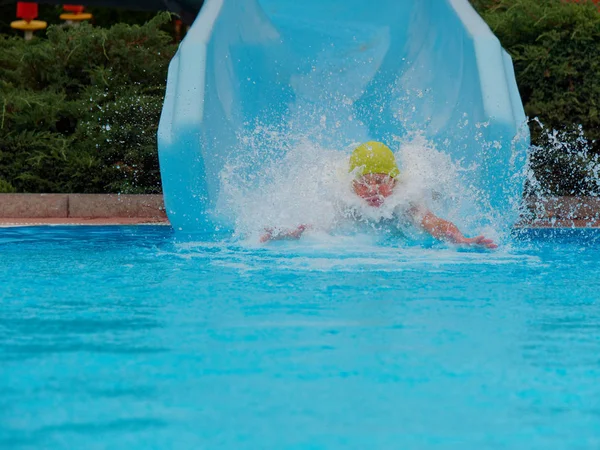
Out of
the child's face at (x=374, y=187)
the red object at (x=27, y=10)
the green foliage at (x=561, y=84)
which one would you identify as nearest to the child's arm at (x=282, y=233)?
the child's face at (x=374, y=187)

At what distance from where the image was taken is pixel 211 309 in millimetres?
2896

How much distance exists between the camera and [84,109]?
7.66 meters

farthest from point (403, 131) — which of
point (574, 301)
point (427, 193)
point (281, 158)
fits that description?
point (574, 301)

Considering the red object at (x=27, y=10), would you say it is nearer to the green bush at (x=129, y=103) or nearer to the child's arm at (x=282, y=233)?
the green bush at (x=129, y=103)

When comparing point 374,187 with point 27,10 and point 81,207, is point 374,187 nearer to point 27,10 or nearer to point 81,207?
point 81,207

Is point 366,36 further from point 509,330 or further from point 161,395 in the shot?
point 161,395

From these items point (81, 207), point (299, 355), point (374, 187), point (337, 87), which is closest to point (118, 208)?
point (81, 207)

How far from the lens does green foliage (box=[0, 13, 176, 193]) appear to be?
7254mm

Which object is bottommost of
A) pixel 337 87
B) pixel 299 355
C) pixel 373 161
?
pixel 299 355

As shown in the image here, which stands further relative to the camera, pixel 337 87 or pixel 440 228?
pixel 337 87

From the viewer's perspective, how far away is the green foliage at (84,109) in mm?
7254

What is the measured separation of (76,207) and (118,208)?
0.97 feet

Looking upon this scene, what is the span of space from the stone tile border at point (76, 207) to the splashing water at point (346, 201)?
136cm

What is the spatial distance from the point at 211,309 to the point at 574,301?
3.95 ft
